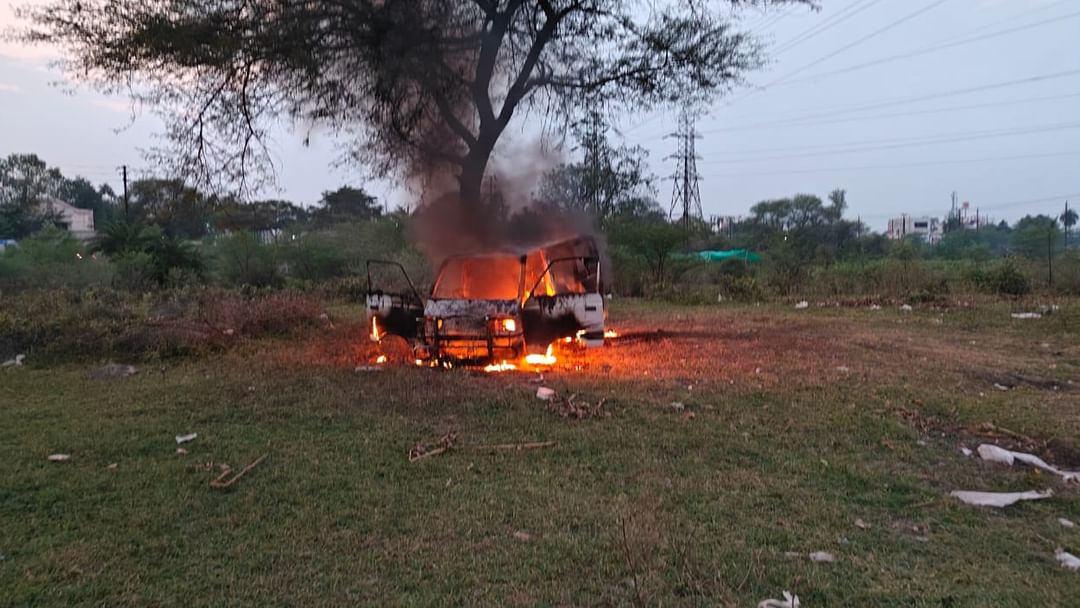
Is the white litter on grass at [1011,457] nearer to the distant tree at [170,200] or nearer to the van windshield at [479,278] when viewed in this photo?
the van windshield at [479,278]

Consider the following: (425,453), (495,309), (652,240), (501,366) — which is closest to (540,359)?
(501,366)

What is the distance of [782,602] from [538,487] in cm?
190

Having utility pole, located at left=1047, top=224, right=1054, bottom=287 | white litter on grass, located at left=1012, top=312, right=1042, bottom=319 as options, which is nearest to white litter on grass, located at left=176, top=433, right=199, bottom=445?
white litter on grass, located at left=1012, top=312, right=1042, bottom=319

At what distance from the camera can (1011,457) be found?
520 centimetres

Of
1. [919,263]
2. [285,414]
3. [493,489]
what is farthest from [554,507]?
[919,263]

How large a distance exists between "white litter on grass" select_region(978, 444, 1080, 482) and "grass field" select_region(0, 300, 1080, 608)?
18 cm

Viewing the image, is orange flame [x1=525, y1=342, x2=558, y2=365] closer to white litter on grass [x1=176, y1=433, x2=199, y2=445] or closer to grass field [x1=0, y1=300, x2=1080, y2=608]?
grass field [x1=0, y1=300, x2=1080, y2=608]

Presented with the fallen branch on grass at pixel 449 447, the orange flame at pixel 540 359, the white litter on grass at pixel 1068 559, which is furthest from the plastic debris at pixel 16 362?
the white litter on grass at pixel 1068 559

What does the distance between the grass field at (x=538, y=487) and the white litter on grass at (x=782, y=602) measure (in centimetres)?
7

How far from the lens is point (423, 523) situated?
409 cm

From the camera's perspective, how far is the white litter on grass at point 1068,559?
3.52 m

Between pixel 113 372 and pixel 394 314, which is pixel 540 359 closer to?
pixel 394 314

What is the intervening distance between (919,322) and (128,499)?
549 inches

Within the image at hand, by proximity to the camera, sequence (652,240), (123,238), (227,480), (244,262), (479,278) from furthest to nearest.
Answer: (244,262) → (652,240) → (123,238) → (479,278) → (227,480)
